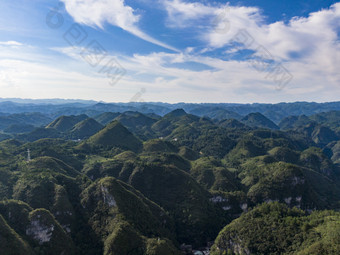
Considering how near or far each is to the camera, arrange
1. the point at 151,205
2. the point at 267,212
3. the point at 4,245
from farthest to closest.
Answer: the point at 151,205
the point at 267,212
the point at 4,245

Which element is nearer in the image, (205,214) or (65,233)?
(65,233)

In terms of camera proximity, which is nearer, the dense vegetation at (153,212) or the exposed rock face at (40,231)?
the dense vegetation at (153,212)

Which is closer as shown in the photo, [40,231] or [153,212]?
[40,231]

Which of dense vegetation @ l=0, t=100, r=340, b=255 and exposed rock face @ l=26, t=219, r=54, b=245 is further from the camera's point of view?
exposed rock face @ l=26, t=219, r=54, b=245

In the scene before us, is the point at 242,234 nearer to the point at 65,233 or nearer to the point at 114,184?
the point at 114,184

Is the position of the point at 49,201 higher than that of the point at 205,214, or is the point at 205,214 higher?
the point at 49,201

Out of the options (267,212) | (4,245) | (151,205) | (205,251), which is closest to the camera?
(4,245)

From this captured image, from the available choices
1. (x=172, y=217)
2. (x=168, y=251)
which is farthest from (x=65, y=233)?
(x=172, y=217)

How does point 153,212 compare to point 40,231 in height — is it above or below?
below

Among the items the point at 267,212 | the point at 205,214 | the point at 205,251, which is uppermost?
the point at 267,212
